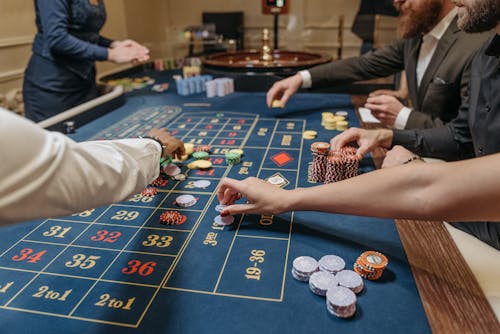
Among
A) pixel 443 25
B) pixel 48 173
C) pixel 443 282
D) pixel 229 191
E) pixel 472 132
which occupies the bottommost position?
pixel 443 282

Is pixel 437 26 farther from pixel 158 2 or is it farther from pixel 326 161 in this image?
pixel 158 2

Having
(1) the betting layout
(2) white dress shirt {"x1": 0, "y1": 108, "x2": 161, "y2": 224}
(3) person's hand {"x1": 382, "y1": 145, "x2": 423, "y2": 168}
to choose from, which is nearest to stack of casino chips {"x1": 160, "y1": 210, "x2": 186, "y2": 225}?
(1) the betting layout

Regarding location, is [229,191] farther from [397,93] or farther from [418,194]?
[397,93]

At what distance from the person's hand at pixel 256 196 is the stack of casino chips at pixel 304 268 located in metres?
0.18

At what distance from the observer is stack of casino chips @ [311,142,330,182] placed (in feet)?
4.68

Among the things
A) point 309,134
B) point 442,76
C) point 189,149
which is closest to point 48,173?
point 189,149

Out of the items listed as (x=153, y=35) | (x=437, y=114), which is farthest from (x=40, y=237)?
(x=153, y=35)

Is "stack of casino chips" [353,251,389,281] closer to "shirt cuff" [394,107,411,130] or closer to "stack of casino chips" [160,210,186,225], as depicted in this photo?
"stack of casino chips" [160,210,186,225]

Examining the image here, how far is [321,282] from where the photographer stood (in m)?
0.90

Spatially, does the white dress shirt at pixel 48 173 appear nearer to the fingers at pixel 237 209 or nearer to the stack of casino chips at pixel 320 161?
the fingers at pixel 237 209

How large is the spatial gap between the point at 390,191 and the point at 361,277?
222mm

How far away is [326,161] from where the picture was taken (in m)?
1.44

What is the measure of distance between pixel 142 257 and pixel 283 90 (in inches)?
67.5

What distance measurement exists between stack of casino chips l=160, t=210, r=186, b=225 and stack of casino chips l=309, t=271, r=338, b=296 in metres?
0.48
